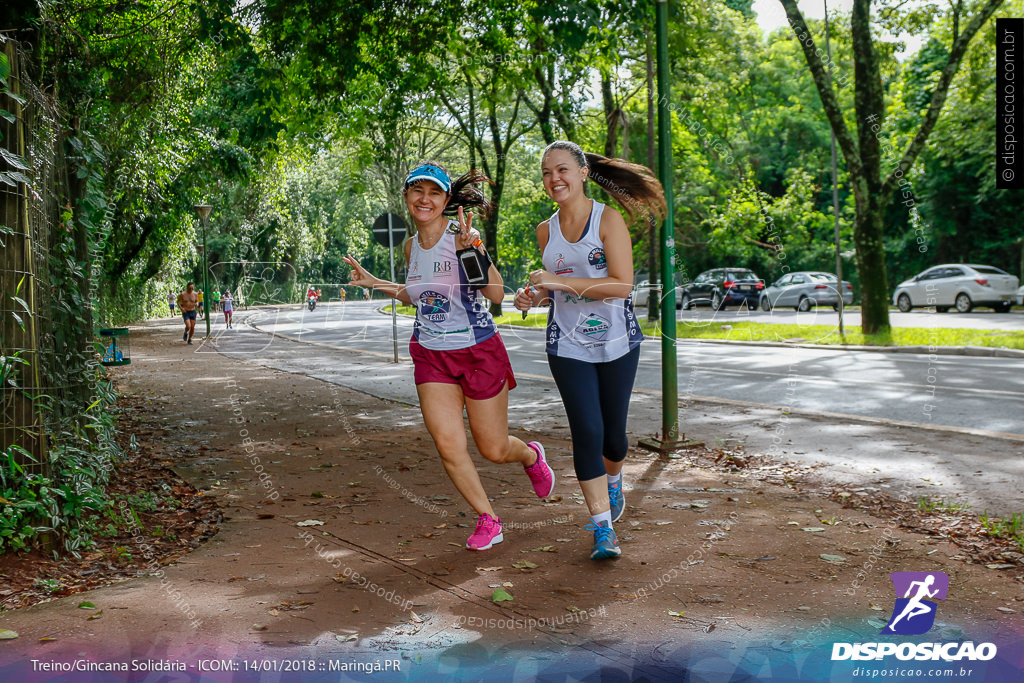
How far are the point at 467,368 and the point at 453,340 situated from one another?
0.17m

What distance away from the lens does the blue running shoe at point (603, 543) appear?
14.9ft

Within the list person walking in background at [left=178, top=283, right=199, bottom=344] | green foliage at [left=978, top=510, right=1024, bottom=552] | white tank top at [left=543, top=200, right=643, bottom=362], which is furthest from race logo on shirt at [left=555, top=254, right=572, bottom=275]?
person walking in background at [left=178, top=283, right=199, bottom=344]

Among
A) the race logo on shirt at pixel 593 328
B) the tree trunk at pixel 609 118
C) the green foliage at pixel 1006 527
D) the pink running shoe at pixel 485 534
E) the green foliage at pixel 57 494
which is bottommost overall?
the green foliage at pixel 1006 527

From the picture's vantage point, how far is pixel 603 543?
4.56m

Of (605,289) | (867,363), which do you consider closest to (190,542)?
(605,289)

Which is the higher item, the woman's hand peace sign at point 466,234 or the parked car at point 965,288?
the woman's hand peace sign at point 466,234

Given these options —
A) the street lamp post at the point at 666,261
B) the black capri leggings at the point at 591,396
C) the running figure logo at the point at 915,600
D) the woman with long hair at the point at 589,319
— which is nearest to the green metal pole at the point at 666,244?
the street lamp post at the point at 666,261

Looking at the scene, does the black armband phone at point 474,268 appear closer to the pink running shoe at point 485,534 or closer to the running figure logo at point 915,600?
the pink running shoe at point 485,534

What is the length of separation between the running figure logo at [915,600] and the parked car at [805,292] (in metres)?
23.5

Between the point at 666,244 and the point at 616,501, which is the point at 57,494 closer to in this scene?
the point at 616,501

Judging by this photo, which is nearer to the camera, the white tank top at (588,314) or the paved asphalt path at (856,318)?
the white tank top at (588,314)

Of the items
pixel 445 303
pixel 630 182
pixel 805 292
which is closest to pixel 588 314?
pixel 445 303

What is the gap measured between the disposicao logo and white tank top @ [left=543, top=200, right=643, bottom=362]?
5.68ft

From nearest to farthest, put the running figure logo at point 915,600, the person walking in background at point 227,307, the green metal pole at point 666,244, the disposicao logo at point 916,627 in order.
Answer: the disposicao logo at point 916,627
the running figure logo at point 915,600
the green metal pole at point 666,244
the person walking in background at point 227,307
